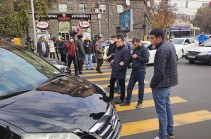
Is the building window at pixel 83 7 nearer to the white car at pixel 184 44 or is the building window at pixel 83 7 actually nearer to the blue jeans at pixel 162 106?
the white car at pixel 184 44

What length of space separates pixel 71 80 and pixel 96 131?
1.14 m

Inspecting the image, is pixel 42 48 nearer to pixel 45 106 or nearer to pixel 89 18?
pixel 45 106

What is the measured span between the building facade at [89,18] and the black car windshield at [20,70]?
75.4 ft

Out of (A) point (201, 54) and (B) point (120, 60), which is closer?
(B) point (120, 60)

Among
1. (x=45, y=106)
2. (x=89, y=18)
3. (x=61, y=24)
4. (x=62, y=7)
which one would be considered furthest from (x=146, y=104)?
(x=62, y=7)

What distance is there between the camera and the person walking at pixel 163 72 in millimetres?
2994

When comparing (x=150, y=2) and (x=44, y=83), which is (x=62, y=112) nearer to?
(x=44, y=83)

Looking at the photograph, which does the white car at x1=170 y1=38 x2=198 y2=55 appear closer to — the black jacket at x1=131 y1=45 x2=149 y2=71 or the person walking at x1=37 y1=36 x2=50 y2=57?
the person walking at x1=37 y1=36 x2=50 y2=57

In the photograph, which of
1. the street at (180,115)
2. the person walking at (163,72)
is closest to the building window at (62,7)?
the street at (180,115)

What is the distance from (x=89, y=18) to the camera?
95.9 feet

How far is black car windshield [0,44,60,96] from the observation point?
7.85 feet

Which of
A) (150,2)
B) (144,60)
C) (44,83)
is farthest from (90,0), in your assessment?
→ (44,83)

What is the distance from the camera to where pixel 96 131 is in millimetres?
1998

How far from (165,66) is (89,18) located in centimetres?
2762
